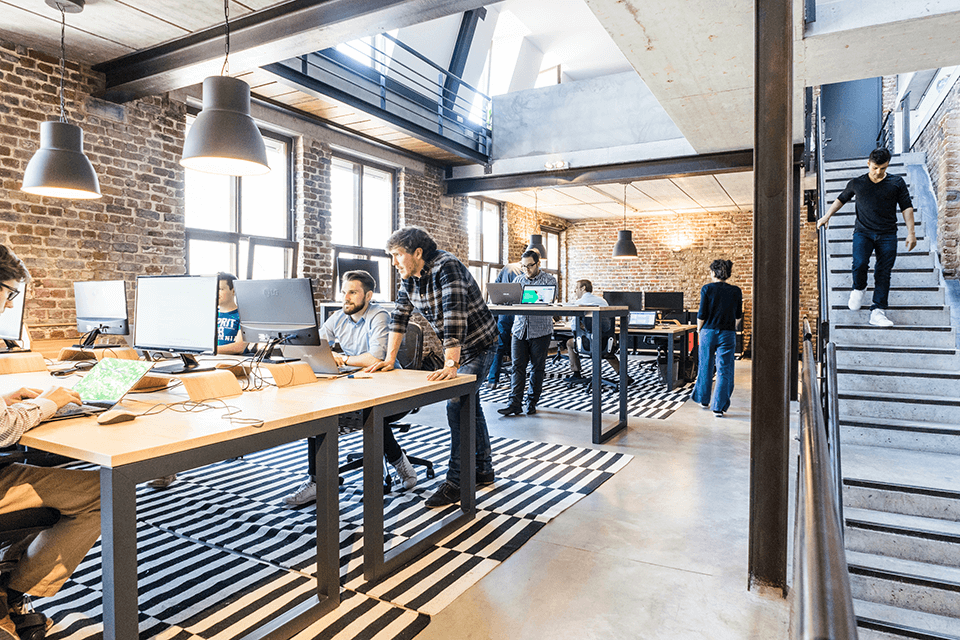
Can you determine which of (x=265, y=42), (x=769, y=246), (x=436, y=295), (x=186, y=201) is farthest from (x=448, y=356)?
(x=186, y=201)

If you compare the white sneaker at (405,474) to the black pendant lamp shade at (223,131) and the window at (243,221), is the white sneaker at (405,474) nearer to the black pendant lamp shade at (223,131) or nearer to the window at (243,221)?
the black pendant lamp shade at (223,131)

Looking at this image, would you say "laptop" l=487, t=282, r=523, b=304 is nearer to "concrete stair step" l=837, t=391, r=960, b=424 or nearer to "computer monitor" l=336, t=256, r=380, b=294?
"computer monitor" l=336, t=256, r=380, b=294

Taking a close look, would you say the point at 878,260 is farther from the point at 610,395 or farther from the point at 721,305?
the point at 610,395

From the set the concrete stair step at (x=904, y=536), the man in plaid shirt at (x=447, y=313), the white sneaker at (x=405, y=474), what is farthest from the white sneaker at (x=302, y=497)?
the concrete stair step at (x=904, y=536)

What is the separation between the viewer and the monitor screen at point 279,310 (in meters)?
2.57

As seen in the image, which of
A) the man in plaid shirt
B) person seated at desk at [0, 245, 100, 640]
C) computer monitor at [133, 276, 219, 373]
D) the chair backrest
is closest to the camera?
person seated at desk at [0, 245, 100, 640]

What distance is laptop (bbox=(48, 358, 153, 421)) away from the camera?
1952 millimetres

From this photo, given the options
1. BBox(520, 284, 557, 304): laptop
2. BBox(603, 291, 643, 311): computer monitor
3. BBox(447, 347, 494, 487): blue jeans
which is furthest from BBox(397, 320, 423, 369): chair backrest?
BBox(603, 291, 643, 311): computer monitor

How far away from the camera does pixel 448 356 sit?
2896 mm

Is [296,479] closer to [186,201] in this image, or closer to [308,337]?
[308,337]

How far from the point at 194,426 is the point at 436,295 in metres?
1.55

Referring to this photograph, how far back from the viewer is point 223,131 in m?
2.61

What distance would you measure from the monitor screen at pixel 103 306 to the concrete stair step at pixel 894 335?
5.50 metres

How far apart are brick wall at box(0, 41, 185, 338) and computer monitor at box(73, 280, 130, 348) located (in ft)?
2.31
